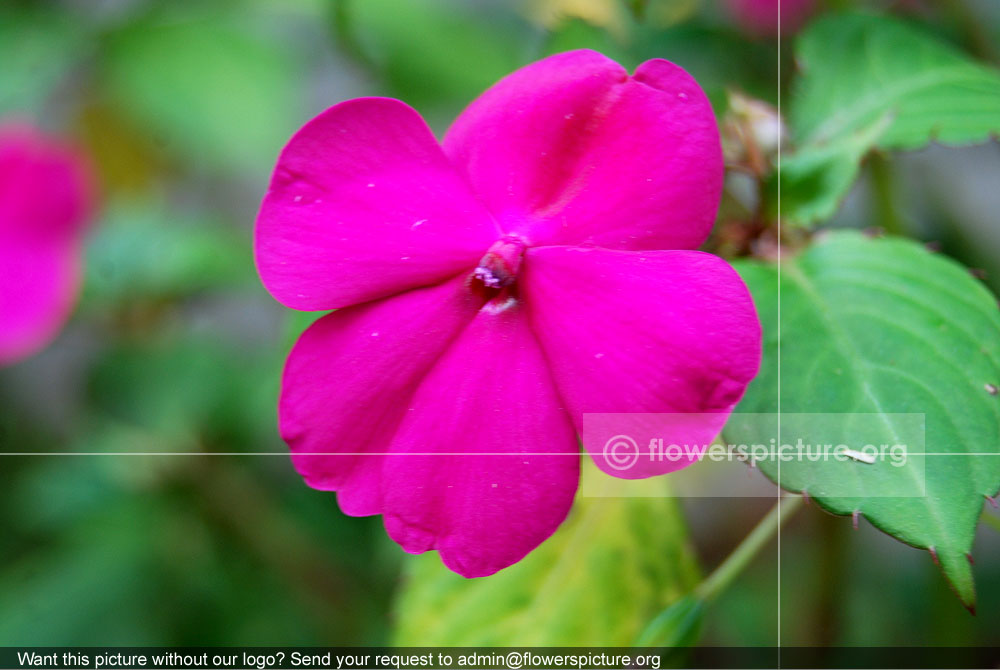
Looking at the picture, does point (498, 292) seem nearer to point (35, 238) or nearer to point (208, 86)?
point (35, 238)

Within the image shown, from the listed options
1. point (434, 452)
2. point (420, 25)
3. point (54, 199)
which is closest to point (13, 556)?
point (54, 199)

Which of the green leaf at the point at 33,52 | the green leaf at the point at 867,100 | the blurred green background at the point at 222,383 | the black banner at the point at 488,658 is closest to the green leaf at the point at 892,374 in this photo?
the green leaf at the point at 867,100

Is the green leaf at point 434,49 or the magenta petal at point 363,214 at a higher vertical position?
the magenta petal at point 363,214

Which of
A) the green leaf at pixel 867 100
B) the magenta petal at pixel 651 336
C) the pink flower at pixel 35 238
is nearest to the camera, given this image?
the magenta petal at pixel 651 336

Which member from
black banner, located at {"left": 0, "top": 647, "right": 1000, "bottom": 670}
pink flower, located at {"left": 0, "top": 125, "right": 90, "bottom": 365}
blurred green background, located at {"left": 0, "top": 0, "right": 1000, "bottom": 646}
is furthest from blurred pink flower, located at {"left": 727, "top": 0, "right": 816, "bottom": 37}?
pink flower, located at {"left": 0, "top": 125, "right": 90, "bottom": 365}

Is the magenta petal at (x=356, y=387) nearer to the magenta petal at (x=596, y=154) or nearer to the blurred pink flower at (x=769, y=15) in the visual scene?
the magenta petal at (x=596, y=154)

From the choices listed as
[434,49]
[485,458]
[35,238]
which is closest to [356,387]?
[485,458]
